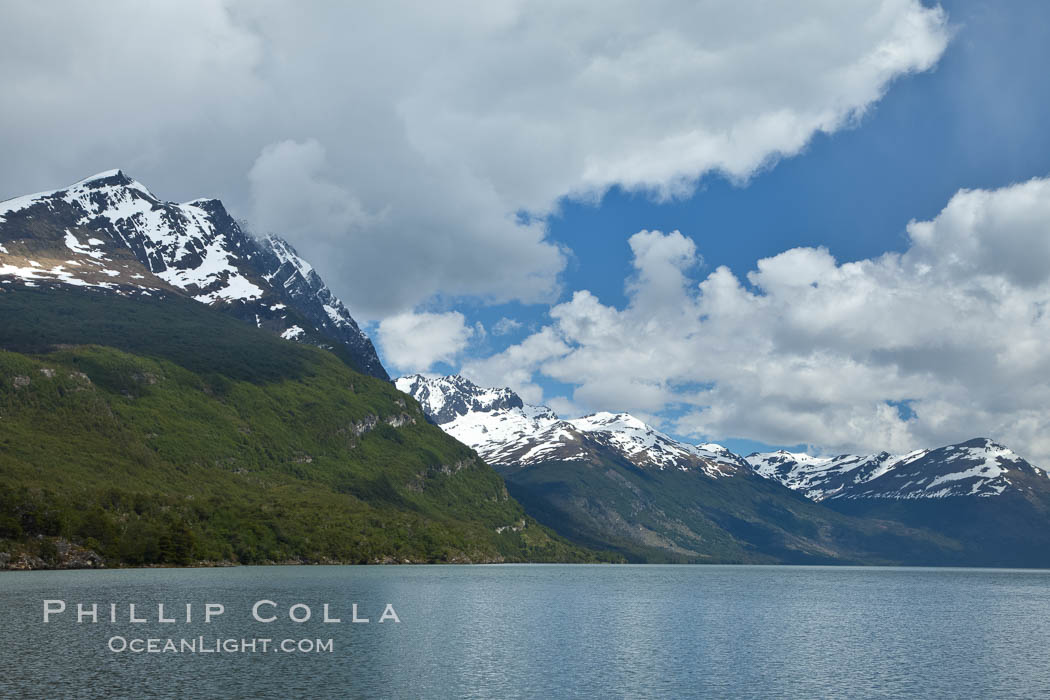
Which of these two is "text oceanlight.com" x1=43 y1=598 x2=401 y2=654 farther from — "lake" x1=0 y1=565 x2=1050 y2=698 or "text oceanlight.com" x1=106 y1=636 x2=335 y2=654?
"lake" x1=0 y1=565 x2=1050 y2=698

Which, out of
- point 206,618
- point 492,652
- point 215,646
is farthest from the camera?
point 206,618

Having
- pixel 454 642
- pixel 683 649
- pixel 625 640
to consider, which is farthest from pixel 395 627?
pixel 683 649

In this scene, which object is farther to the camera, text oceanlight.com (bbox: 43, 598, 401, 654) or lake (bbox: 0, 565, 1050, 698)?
text oceanlight.com (bbox: 43, 598, 401, 654)

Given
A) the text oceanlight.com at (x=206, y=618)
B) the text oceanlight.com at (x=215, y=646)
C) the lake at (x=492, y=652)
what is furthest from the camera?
the text oceanlight.com at (x=206, y=618)

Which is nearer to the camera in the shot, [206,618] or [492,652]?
[492,652]

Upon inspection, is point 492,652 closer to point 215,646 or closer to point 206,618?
point 215,646

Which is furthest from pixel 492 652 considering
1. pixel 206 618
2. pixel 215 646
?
pixel 206 618

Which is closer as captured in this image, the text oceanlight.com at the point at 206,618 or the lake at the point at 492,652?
the lake at the point at 492,652

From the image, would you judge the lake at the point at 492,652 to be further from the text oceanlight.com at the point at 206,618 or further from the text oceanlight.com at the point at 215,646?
the text oceanlight.com at the point at 206,618

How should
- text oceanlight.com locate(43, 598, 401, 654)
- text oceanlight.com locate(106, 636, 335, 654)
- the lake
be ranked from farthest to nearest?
text oceanlight.com locate(43, 598, 401, 654)
text oceanlight.com locate(106, 636, 335, 654)
the lake

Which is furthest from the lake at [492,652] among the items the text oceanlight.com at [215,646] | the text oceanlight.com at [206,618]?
the text oceanlight.com at [206,618]

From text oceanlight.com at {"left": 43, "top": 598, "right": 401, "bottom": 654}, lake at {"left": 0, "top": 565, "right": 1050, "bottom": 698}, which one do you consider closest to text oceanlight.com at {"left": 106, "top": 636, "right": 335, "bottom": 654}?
text oceanlight.com at {"left": 43, "top": 598, "right": 401, "bottom": 654}

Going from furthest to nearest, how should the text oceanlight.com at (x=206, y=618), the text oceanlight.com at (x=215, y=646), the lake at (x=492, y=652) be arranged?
the text oceanlight.com at (x=206, y=618) → the text oceanlight.com at (x=215, y=646) → the lake at (x=492, y=652)

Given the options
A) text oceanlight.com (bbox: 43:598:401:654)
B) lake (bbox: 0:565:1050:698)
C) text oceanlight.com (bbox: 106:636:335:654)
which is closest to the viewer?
lake (bbox: 0:565:1050:698)
